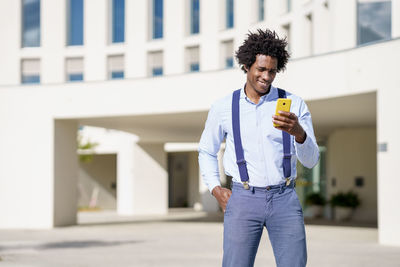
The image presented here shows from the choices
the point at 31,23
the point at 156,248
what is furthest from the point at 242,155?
the point at 31,23

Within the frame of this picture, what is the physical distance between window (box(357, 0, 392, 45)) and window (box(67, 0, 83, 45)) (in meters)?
21.1

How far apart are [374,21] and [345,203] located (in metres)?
8.69

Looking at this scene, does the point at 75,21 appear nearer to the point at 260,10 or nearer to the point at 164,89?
the point at 260,10

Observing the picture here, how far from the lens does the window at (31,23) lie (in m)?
37.2

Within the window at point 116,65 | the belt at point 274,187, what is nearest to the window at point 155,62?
the window at point 116,65

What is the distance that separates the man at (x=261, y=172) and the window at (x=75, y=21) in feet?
111

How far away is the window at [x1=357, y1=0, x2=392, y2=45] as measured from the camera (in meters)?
17.8

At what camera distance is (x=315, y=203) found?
88.8ft

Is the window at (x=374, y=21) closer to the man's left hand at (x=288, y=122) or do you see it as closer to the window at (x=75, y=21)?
the man's left hand at (x=288, y=122)

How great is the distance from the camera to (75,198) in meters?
22.3

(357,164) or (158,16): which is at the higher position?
(158,16)

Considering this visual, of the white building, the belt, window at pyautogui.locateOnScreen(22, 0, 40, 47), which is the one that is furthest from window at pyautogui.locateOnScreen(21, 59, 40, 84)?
the belt

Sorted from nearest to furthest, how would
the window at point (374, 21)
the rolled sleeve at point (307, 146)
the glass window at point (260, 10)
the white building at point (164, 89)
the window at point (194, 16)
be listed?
the rolled sleeve at point (307, 146) < the white building at point (164, 89) < the window at point (374, 21) < the glass window at point (260, 10) < the window at point (194, 16)

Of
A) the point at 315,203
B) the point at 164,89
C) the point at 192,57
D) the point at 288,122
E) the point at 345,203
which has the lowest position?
the point at 315,203
